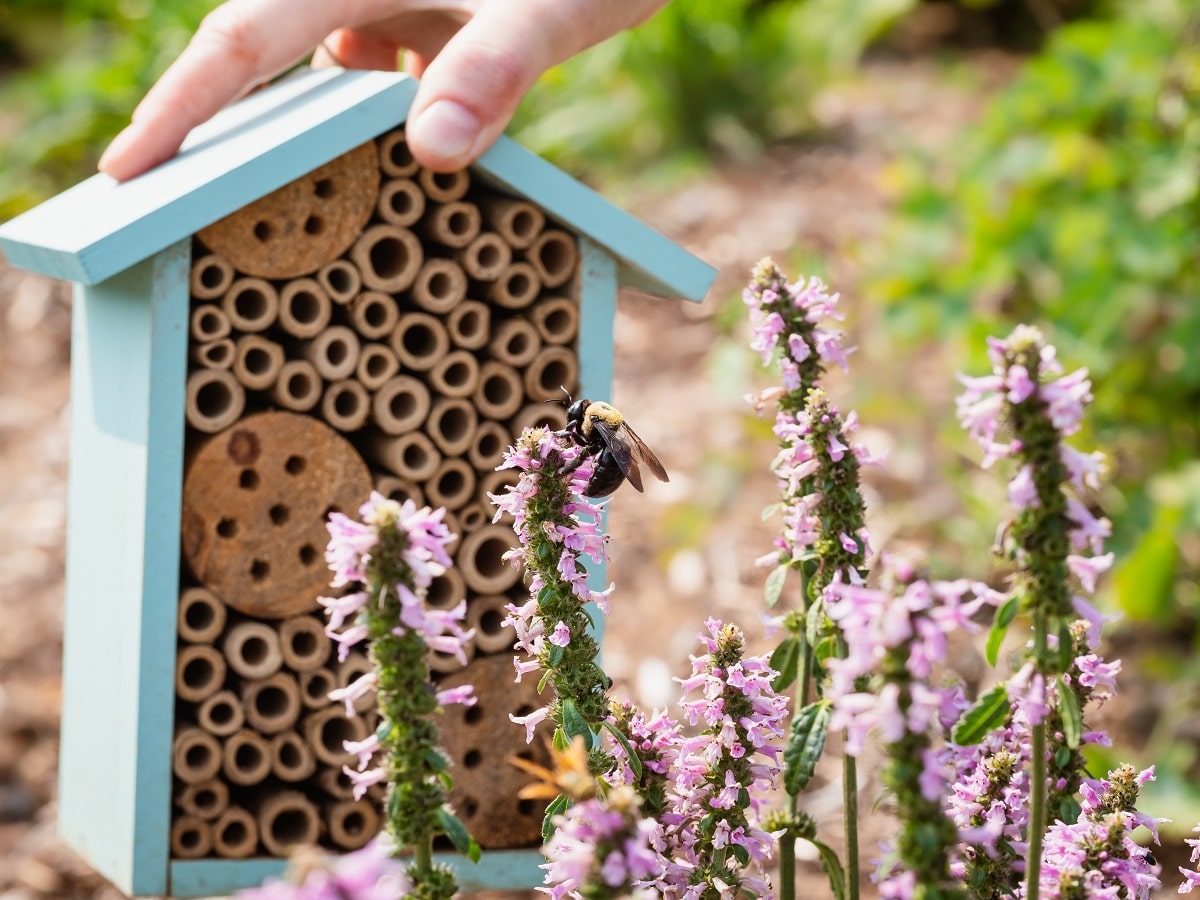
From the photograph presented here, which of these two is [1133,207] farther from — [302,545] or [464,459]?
[302,545]

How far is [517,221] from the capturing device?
6.98 feet

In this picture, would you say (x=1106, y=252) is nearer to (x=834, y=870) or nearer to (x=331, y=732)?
(x=331, y=732)

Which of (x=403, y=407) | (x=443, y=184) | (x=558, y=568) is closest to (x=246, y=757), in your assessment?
(x=403, y=407)

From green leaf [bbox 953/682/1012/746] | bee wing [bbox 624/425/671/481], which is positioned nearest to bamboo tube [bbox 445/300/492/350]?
bee wing [bbox 624/425/671/481]

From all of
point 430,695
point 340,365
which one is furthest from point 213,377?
point 430,695

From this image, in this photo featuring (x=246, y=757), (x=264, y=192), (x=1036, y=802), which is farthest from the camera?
(x=246, y=757)

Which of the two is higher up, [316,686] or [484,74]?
[484,74]

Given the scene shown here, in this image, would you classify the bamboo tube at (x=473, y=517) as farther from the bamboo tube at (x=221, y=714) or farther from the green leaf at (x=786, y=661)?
the green leaf at (x=786, y=661)

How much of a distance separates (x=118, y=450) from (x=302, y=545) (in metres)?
0.29

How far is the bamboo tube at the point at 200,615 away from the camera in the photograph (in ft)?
6.68

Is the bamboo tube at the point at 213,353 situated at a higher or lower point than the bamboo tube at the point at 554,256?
lower

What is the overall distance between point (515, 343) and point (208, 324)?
0.44 meters

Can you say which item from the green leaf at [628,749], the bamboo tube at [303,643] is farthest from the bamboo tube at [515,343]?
the green leaf at [628,749]

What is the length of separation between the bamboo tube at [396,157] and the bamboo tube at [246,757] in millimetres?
819
